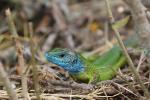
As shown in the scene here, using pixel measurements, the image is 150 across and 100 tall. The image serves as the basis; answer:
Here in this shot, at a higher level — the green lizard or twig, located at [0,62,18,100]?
the green lizard

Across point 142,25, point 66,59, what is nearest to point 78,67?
point 66,59

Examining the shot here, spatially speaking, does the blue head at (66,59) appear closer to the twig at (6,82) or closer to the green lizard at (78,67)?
the green lizard at (78,67)

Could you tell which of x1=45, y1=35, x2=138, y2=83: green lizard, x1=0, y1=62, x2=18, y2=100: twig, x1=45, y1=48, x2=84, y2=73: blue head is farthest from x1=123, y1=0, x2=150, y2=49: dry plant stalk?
x1=45, y1=48, x2=84, y2=73: blue head

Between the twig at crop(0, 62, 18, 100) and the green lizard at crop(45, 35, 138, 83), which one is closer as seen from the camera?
the twig at crop(0, 62, 18, 100)

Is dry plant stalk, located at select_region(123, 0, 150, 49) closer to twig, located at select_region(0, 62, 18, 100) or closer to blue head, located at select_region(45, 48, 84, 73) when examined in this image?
twig, located at select_region(0, 62, 18, 100)

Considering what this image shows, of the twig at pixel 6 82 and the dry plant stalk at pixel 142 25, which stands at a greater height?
the dry plant stalk at pixel 142 25

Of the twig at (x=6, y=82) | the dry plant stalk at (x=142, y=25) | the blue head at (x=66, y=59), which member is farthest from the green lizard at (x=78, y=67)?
the twig at (x=6, y=82)

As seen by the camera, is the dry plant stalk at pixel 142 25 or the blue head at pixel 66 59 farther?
the blue head at pixel 66 59

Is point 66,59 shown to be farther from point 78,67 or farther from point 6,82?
point 6,82

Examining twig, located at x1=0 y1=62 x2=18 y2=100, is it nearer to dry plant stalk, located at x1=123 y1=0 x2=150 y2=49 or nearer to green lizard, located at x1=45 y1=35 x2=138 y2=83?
dry plant stalk, located at x1=123 y1=0 x2=150 y2=49
